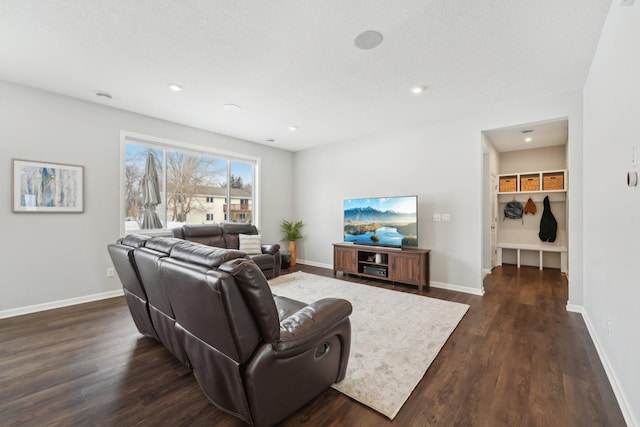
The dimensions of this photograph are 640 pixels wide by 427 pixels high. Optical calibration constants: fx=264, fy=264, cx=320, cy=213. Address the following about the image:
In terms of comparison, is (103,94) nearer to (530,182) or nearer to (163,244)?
(163,244)

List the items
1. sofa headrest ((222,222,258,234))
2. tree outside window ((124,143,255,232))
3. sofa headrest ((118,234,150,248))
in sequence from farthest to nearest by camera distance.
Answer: sofa headrest ((222,222,258,234)), tree outside window ((124,143,255,232)), sofa headrest ((118,234,150,248))

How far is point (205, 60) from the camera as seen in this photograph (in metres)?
2.68

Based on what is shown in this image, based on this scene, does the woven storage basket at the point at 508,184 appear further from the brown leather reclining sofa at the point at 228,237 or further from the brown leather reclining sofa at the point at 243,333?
the brown leather reclining sofa at the point at 243,333

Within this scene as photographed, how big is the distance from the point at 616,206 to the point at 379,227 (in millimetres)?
3059

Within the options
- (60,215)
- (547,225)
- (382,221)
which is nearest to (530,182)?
(547,225)

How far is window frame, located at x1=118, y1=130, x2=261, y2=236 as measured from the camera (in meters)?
3.98

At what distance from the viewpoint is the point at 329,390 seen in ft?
5.96

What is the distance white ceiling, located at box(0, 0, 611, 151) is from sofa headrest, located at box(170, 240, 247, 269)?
1800mm

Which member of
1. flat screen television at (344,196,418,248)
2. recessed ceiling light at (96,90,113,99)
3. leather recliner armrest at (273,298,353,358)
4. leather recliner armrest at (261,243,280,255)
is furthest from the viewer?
leather recliner armrest at (261,243,280,255)

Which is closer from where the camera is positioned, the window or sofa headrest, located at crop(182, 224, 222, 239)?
the window

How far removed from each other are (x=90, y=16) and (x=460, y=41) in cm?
307

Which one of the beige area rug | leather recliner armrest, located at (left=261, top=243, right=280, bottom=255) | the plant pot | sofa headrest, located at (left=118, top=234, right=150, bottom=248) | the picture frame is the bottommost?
the beige area rug

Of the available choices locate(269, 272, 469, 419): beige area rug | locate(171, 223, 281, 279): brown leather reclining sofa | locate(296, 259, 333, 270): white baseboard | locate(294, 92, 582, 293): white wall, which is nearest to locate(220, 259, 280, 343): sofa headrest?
locate(269, 272, 469, 419): beige area rug

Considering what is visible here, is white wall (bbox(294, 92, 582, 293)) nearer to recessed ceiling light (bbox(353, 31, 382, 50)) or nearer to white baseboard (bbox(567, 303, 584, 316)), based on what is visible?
white baseboard (bbox(567, 303, 584, 316))
